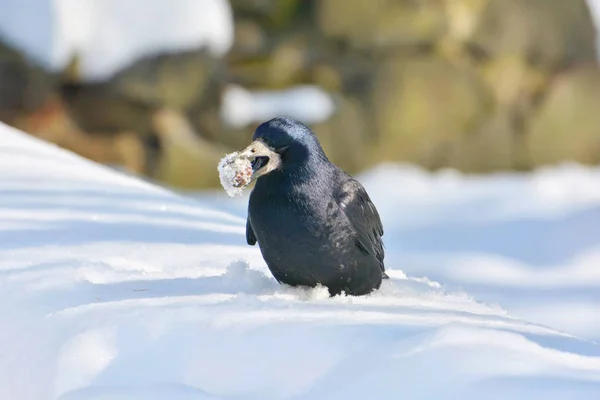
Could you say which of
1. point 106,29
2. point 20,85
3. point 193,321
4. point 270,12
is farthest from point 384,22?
point 193,321

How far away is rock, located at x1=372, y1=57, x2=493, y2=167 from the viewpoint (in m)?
8.36

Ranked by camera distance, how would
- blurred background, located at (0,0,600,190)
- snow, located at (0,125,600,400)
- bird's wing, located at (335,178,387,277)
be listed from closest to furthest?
snow, located at (0,125,600,400) → bird's wing, located at (335,178,387,277) → blurred background, located at (0,0,600,190)

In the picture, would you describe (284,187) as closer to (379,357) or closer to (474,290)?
(379,357)

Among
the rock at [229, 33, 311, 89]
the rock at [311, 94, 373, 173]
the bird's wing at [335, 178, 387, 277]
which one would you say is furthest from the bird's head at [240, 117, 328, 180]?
the rock at [229, 33, 311, 89]

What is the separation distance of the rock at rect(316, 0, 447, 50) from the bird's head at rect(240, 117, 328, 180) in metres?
5.88

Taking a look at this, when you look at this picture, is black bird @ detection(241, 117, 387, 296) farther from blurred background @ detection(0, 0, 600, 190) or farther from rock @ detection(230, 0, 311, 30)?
rock @ detection(230, 0, 311, 30)

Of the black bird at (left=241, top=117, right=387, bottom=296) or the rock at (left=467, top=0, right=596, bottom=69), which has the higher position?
the rock at (left=467, top=0, right=596, bottom=69)

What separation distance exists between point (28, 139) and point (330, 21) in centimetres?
468

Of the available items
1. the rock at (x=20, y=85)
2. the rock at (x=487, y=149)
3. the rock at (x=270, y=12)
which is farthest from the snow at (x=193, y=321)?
the rock at (x=487, y=149)

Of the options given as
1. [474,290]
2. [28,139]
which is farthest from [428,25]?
[28,139]

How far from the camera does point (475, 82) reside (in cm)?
852

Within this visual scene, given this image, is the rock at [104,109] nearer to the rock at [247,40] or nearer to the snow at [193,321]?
the rock at [247,40]

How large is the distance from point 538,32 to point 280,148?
22.5ft

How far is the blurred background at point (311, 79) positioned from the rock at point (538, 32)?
15mm
